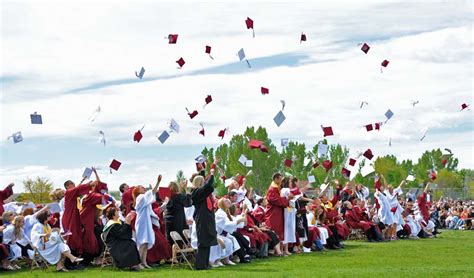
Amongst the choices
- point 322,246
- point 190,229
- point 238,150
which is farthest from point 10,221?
point 238,150

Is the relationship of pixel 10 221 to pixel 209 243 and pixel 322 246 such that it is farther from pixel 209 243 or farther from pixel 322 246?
pixel 322 246

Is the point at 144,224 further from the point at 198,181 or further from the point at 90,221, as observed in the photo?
the point at 198,181

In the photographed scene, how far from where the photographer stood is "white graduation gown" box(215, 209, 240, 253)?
64.5 feet

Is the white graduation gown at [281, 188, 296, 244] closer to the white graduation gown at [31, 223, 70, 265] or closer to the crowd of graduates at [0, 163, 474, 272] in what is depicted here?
the crowd of graduates at [0, 163, 474, 272]

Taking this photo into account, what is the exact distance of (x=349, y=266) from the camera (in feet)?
61.4

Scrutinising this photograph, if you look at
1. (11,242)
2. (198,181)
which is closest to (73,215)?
(11,242)

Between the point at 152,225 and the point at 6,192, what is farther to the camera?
the point at 6,192

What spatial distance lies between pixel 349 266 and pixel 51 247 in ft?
22.3

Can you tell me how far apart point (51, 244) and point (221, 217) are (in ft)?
13.4

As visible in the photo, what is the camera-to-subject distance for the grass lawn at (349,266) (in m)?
16.5

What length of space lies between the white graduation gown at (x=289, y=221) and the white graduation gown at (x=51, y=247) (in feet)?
23.3

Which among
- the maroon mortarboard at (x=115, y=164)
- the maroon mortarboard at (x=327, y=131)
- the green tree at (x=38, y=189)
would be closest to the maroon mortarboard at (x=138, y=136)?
the maroon mortarboard at (x=115, y=164)

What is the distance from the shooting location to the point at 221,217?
1970cm

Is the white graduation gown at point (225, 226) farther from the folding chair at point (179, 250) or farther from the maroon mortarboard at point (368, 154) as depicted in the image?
the maroon mortarboard at point (368, 154)
